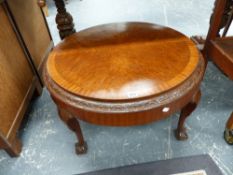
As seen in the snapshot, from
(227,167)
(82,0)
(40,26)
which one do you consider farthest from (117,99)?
→ (82,0)

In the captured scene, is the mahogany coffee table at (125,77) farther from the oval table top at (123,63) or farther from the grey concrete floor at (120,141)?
Answer: the grey concrete floor at (120,141)

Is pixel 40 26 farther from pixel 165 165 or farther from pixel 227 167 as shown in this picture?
pixel 227 167

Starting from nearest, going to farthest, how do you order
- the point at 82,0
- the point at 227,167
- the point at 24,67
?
1. the point at 227,167
2. the point at 24,67
3. the point at 82,0

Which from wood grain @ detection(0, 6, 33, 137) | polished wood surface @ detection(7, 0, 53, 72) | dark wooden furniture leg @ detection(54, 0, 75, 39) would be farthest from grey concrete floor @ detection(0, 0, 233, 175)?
dark wooden furniture leg @ detection(54, 0, 75, 39)

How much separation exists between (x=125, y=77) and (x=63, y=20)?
2.61ft

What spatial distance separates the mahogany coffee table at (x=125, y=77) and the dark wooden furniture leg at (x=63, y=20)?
46 centimetres

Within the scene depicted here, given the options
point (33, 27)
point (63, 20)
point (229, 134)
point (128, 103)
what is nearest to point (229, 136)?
point (229, 134)

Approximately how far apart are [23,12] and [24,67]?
1.19ft

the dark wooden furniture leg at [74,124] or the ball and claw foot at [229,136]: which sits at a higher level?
the dark wooden furniture leg at [74,124]

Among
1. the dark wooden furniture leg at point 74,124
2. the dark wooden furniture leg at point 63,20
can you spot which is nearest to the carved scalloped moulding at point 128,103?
the dark wooden furniture leg at point 74,124

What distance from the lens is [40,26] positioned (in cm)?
164

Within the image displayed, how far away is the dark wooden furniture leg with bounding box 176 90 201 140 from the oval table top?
19 cm

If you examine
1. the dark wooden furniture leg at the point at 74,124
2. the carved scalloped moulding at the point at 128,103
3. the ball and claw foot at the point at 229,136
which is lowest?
the ball and claw foot at the point at 229,136

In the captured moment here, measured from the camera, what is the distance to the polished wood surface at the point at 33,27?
1.31m
